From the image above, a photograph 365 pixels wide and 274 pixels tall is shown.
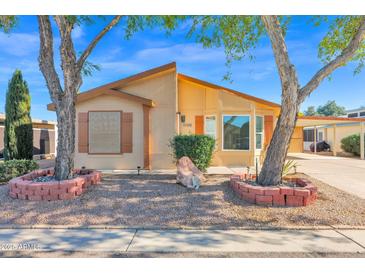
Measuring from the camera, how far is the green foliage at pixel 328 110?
7250 cm

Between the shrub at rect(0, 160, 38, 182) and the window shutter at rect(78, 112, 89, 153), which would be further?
the window shutter at rect(78, 112, 89, 153)

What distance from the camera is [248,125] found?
31.5 ft

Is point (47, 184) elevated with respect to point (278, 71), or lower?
lower

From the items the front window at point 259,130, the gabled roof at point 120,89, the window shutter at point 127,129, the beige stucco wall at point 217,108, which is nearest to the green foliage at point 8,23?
the gabled roof at point 120,89

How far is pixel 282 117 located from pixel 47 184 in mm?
5526

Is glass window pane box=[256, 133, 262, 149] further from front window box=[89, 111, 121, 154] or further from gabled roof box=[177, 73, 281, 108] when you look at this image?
front window box=[89, 111, 121, 154]

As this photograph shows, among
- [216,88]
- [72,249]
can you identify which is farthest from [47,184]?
[216,88]

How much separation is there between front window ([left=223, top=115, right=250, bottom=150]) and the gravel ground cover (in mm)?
4539

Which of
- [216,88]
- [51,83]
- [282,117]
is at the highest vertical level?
[216,88]

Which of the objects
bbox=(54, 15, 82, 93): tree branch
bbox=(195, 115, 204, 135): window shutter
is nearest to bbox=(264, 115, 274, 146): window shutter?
bbox=(195, 115, 204, 135): window shutter

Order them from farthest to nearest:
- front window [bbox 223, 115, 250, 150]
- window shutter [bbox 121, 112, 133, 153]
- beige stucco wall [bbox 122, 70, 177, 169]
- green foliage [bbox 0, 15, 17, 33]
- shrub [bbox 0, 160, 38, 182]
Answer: front window [bbox 223, 115, 250, 150] → beige stucco wall [bbox 122, 70, 177, 169] → window shutter [bbox 121, 112, 133, 153] → shrub [bbox 0, 160, 38, 182] → green foliage [bbox 0, 15, 17, 33]

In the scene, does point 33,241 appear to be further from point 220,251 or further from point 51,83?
point 51,83

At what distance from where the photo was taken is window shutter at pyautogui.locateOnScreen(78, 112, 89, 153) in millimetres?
8734

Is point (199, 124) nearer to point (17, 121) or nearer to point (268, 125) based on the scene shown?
point (268, 125)
